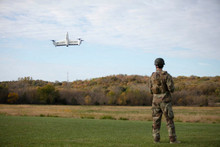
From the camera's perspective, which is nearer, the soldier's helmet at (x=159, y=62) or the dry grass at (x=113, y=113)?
the soldier's helmet at (x=159, y=62)

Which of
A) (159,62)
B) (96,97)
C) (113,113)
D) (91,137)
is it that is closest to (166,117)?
(159,62)

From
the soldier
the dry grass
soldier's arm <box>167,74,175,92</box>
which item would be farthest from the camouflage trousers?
the dry grass

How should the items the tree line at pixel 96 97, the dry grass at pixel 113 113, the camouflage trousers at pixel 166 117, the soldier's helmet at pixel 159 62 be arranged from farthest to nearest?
1. the tree line at pixel 96 97
2. the dry grass at pixel 113 113
3. the soldier's helmet at pixel 159 62
4. the camouflage trousers at pixel 166 117

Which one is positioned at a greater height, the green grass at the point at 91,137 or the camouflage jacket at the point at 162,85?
the camouflage jacket at the point at 162,85

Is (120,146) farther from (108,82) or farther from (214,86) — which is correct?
(108,82)

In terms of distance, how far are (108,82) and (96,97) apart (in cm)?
7434

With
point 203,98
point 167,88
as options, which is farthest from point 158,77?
point 203,98

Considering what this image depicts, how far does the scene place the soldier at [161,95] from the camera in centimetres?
901

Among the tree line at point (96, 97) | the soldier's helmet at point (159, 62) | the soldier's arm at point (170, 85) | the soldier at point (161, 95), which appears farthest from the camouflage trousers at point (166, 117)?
the tree line at point (96, 97)

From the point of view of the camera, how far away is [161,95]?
9.20 metres

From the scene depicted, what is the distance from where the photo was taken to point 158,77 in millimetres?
9250

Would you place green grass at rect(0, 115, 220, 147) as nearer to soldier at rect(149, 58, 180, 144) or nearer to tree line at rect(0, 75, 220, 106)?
soldier at rect(149, 58, 180, 144)

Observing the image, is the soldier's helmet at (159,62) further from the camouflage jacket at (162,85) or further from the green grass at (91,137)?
the green grass at (91,137)

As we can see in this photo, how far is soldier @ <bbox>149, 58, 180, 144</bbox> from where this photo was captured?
9.01 metres
